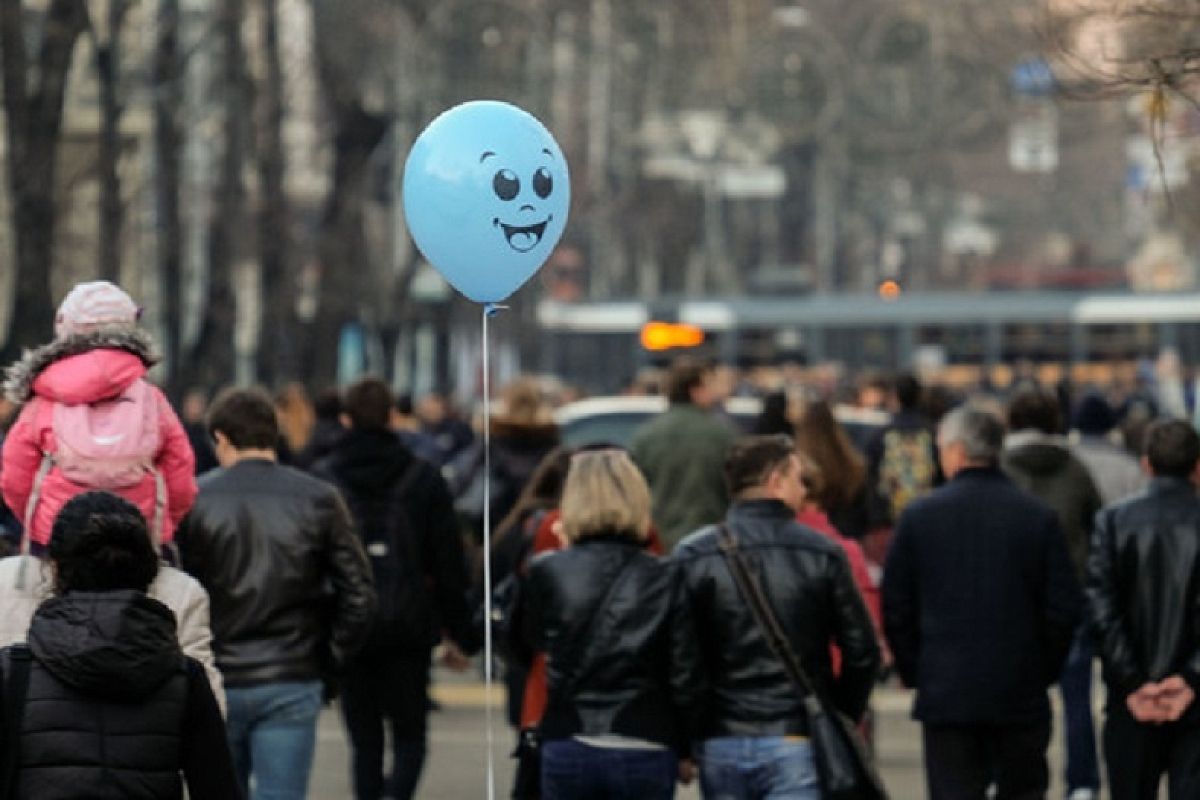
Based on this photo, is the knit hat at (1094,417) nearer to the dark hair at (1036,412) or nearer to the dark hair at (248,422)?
the dark hair at (1036,412)

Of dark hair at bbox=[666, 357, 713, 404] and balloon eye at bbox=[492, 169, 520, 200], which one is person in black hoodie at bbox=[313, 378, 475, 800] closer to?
balloon eye at bbox=[492, 169, 520, 200]

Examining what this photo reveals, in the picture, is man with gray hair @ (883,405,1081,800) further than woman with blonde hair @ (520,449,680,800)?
Yes

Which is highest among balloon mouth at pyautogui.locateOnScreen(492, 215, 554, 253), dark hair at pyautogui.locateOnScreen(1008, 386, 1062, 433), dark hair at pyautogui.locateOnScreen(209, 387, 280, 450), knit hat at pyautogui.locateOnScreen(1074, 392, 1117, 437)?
balloon mouth at pyautogui.locateOnScreen(492, 215, 554, 253)

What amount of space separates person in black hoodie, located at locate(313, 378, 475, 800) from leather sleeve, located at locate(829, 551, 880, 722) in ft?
11.6

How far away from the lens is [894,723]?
19.3 m

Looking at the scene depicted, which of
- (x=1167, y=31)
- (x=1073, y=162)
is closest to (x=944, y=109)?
(x=1167, y=31)

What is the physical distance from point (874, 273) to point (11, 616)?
91.0 meters

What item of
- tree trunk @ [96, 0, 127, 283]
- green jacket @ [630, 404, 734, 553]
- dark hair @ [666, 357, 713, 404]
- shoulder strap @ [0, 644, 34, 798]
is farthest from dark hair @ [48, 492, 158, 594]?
tree trunk @ [96, 0, 127, 283]

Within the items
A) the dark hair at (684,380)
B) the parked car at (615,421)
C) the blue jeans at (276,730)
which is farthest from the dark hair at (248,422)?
the parked car at (615,421)

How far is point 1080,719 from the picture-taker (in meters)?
14.8

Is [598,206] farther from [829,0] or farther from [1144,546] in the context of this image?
[1144,546]

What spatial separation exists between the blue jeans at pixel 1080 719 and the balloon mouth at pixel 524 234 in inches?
179

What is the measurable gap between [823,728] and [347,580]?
6.57 feet

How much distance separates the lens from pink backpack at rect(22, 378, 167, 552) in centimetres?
947
